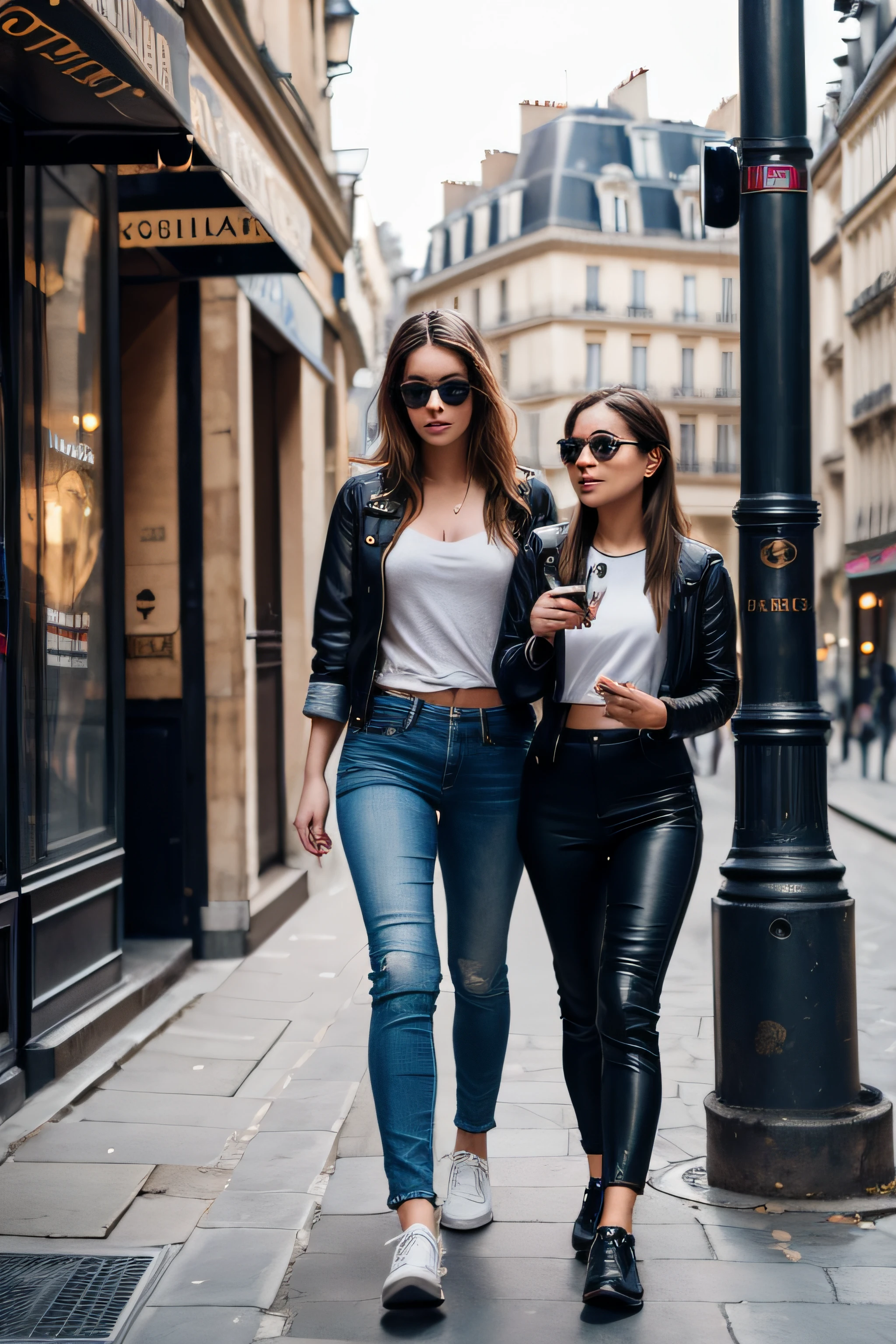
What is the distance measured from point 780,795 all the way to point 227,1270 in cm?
174

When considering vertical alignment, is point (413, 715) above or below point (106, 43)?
below

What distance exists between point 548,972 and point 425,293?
61908 millimetres

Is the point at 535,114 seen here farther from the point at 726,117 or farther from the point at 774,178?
the point at 774,178

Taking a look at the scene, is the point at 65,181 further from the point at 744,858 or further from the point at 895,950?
the point at 895,950

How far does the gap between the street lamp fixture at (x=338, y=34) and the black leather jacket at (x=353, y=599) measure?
10.6 m

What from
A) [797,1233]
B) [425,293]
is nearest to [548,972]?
[797,1233]

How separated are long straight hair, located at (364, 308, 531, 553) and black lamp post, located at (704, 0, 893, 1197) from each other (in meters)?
0.79

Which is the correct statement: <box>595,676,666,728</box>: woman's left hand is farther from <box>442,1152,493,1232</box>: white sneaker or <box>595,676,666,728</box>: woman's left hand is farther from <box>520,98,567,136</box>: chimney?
<box>520,98,567,136</box>: chimney

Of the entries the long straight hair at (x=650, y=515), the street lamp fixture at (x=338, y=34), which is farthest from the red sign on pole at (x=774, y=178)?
the street lamp fixture at (x=338, y=34)

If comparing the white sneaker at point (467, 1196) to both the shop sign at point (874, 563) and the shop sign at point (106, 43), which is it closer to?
the shop sign at point (106, 43)

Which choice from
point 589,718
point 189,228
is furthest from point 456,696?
point 189,228

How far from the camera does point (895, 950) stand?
8.05 metres

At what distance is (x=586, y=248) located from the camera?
196 ft

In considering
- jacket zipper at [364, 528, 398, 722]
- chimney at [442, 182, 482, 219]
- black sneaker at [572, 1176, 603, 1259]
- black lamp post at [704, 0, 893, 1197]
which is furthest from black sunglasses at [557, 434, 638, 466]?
chimney at [442, 182, 482, 219]
